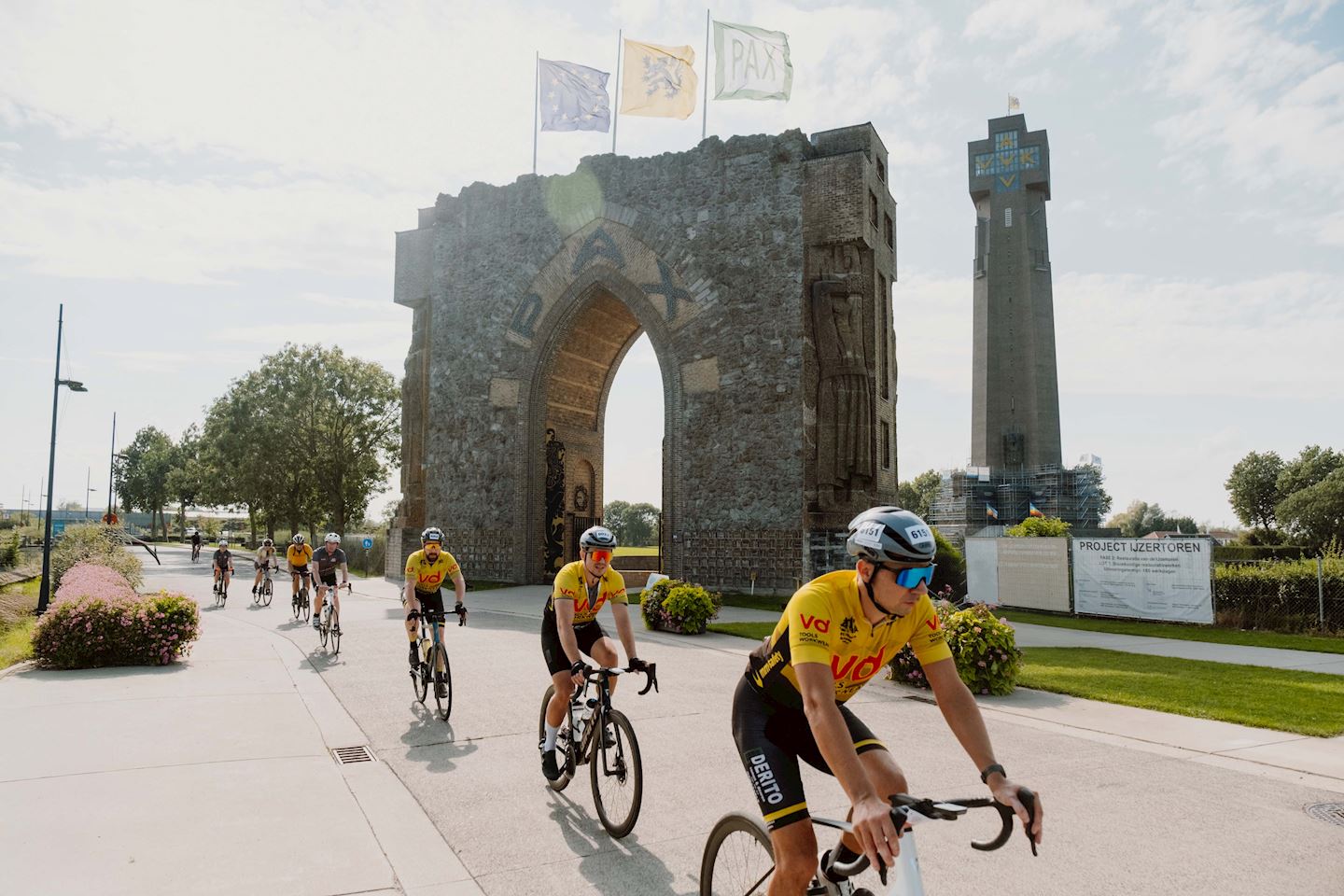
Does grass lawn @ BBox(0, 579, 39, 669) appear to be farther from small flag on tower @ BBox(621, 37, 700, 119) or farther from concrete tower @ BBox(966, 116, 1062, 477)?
concrete tower @ BBox(966, 116, 1062, 477)

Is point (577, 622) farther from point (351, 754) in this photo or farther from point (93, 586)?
point (93, 586)

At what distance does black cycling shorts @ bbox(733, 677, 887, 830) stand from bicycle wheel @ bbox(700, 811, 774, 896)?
0.59 feet

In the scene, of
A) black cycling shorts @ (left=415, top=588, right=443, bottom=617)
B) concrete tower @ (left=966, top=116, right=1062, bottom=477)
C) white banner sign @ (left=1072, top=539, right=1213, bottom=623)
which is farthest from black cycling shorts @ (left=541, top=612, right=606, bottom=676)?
concrete tower @ (left=966, top=116, right=1062, bottom=477)

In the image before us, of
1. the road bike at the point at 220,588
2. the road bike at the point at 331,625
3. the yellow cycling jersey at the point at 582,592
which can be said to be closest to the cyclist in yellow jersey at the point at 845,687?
the yellow cycling jersey at the point at 582,592

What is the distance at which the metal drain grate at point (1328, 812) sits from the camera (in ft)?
19.5

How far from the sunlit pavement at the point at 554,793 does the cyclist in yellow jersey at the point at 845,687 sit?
5.41ft

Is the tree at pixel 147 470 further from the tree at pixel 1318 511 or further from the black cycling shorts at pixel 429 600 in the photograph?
the tree at pixel 1318 511

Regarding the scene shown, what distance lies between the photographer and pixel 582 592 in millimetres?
6695

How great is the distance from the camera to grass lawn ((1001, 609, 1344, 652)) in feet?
53.2

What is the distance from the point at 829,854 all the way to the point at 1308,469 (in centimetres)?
8754

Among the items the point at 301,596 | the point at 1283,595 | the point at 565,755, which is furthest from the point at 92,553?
the point at 1283,595

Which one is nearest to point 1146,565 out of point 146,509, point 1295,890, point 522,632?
point 522,632

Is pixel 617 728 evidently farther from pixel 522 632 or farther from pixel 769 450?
pixel 769 450

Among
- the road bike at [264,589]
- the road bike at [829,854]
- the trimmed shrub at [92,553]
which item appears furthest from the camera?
the road bike at [264,589]
